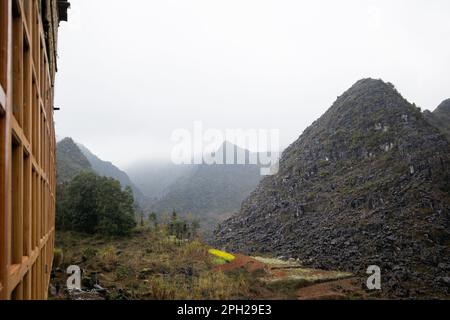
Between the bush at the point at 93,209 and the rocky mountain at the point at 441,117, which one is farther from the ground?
the rocky mountain at the point at 441,117

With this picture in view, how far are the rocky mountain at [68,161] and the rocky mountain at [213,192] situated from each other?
1104cm

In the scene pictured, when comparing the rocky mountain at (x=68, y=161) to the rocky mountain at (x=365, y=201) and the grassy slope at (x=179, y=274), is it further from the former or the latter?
the grassy slope at (x=179, y=274)

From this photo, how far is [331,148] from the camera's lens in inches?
1403

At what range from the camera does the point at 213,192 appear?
59.4 meters

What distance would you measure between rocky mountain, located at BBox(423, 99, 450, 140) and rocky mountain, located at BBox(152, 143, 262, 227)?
85.2 ft

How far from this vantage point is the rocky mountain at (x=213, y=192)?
5222 centimetres

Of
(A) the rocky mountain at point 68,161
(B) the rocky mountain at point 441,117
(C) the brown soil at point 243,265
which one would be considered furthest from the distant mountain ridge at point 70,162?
(B) the rocky mountain at point 441,117

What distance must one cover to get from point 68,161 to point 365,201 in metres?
33.3

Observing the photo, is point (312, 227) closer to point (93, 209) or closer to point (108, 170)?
point (93, 209)

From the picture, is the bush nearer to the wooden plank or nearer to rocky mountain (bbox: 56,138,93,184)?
rocky mountain (bbox: 56,138,93,184)

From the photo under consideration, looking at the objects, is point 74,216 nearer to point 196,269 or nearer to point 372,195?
point 196,269

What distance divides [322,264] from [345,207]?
8236mm
